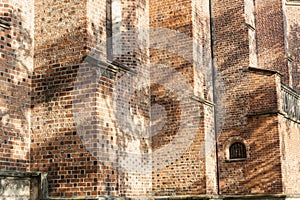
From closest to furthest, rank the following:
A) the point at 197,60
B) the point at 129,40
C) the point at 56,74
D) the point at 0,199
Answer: the point at 0,199 < the point at 56,74 < the point at 129,40 < the point at 197,60

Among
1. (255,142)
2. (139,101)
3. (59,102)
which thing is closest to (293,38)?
(255,142)

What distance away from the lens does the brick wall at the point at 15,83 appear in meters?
7.35

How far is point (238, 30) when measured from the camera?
48.7 ft

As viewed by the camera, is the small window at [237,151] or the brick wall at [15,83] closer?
the brick wall at [15,83]

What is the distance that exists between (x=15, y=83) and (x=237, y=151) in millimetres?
8644

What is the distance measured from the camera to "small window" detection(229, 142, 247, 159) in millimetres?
14008

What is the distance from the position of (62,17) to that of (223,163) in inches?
324

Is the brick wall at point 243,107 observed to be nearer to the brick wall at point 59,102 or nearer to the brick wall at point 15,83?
the brick wall at point 59,102

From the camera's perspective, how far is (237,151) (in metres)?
14.2

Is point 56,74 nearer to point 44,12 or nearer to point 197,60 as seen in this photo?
point 44,12

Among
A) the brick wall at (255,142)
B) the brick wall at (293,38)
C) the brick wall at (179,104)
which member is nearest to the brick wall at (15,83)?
the brick wall at (179,104)

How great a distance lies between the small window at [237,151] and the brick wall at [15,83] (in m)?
8.13

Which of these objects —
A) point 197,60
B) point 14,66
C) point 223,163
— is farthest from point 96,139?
point 223,163

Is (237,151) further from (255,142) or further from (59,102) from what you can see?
(59,102)
